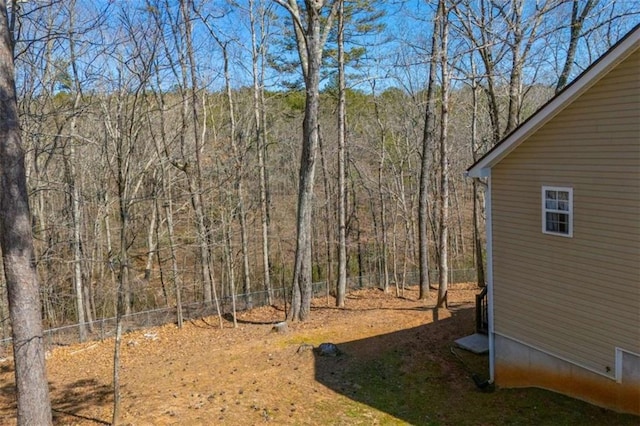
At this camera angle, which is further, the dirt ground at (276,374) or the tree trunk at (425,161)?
the tree trunk at (425,161)

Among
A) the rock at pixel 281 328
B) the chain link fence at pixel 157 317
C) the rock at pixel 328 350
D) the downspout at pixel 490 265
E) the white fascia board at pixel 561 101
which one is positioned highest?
the white fascia board at pixel 561 101

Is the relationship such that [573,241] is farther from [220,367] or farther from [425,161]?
[425,161]

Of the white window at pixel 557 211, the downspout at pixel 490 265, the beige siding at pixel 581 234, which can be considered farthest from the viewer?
the downspout at pixel 490 265

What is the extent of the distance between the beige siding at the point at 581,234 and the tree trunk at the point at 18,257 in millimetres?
7392

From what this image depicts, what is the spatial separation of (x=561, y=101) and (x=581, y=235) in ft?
6.67

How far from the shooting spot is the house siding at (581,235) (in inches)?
250

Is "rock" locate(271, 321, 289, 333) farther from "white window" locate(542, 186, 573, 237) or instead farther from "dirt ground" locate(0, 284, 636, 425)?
"white window" locate(542, 186, 573, 237)

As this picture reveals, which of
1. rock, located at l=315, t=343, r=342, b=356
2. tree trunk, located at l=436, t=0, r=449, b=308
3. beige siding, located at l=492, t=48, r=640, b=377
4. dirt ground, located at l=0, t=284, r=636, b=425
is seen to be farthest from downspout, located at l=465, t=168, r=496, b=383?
tree trunk, located at l=436, t=0, r=449, b=308

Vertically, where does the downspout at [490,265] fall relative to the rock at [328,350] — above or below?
above

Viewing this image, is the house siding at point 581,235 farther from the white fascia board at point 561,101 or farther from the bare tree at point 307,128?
the bare tree at point 307,128

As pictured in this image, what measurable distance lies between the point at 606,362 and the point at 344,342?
5306 millimetres

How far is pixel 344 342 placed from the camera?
10.6 metres

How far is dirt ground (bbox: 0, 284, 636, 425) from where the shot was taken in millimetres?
7336

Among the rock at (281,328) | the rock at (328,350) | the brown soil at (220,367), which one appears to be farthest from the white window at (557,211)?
the rock at (281,328)
